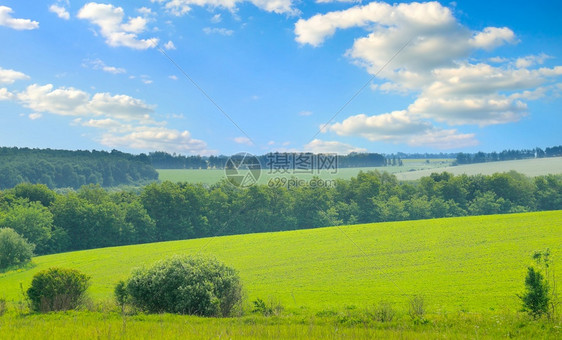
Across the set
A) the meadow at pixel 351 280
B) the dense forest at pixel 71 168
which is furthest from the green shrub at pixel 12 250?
the dense forest at pixel 71 168

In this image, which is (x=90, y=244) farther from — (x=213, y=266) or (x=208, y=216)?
(x=213, y=266)

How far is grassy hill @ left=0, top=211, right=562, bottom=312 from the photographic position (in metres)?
29.7

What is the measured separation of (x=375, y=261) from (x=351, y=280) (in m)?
8.22

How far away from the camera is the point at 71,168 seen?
114438mm

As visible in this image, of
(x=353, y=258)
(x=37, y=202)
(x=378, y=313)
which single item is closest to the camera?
(x=378, y=313)

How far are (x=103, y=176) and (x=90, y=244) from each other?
5249 centimetres

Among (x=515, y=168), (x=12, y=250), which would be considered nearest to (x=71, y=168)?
(x=12, y=250)

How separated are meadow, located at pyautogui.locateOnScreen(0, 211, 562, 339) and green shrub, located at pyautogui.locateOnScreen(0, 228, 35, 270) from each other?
2.00 metres

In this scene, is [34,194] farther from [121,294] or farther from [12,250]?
[121,294]

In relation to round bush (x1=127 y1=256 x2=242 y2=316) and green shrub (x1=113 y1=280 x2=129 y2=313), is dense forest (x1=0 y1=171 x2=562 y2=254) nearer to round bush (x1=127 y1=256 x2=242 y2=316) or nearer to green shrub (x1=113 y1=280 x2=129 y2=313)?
green shrub (x1=113 y1=280 x2=129 y2=313)

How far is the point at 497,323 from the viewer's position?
11.2 m

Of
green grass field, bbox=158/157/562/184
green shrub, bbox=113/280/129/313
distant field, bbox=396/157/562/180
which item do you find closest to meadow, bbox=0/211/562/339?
green shrub, bbox=113/280/129/313

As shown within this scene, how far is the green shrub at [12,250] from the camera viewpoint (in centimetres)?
5150

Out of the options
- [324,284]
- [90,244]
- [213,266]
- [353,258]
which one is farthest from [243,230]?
[213,266]
